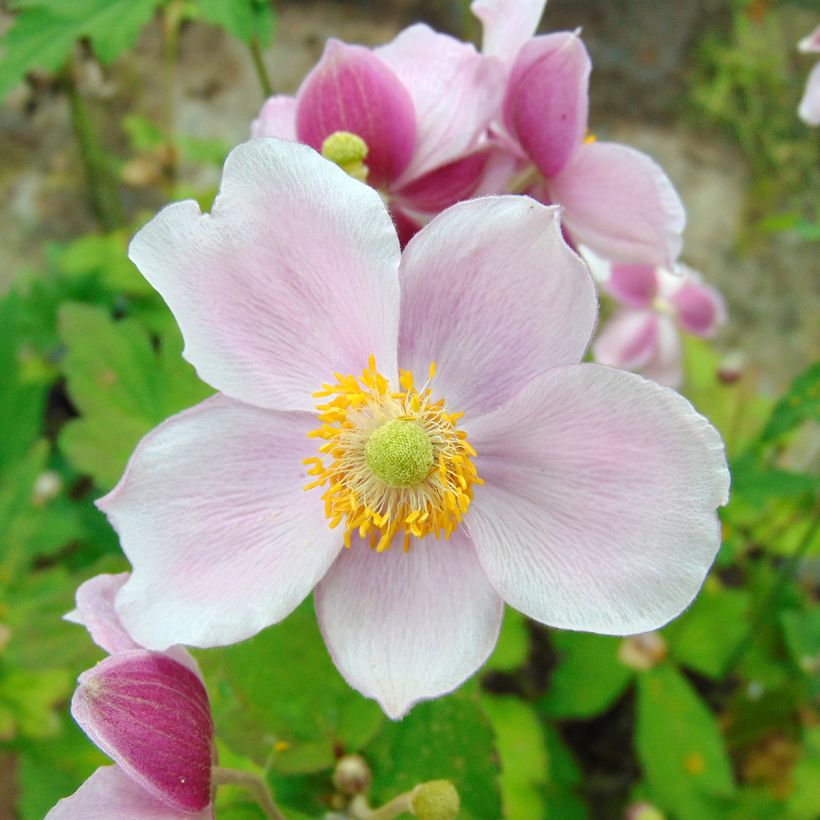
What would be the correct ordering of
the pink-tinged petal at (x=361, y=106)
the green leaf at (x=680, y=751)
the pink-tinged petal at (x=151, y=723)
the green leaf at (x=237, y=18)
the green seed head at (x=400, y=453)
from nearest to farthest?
the pink-tinged petal at (x=151, y=723) → the green seed head at (x=400, y=453) → the pink-tinged petal at (x=361, y=106) → the green leaf at (x=237, y=18) → the green leaf at (x=680, y=751)

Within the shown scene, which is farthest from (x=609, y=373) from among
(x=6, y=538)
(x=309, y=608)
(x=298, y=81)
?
(x=298, y=81)

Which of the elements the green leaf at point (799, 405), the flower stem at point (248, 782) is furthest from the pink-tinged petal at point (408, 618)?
the green leaf at point (799, 405)

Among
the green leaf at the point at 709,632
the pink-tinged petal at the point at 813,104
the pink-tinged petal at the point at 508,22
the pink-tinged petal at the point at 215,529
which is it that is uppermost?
the pink-tinged petal at the point at 508,22

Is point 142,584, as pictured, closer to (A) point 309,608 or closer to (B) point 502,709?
(A) point 309,608

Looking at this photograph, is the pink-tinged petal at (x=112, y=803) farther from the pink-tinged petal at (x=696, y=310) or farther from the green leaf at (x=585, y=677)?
the pink-tinged petal at (x=696, y=310)

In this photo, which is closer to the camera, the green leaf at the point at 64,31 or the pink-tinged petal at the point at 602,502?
the pink-tinged petal at the point at 602,502

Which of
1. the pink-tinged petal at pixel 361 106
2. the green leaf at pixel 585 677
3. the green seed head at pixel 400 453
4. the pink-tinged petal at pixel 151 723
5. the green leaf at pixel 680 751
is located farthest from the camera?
the green leaf at pixel 585 677

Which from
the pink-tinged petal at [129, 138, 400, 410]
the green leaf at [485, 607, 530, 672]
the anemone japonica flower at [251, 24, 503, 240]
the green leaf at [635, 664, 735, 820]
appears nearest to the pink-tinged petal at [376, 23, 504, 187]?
the anemone japonica flower at [251, 24, 503, 240]

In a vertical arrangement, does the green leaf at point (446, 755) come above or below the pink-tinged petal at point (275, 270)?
below
